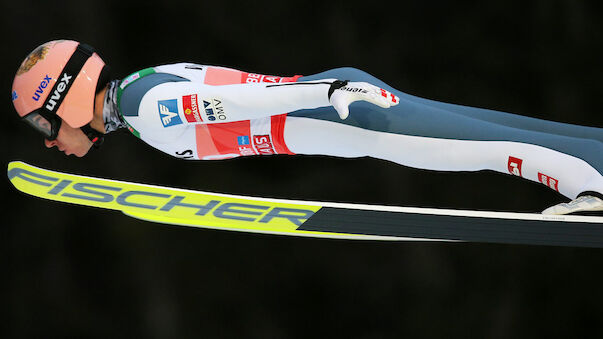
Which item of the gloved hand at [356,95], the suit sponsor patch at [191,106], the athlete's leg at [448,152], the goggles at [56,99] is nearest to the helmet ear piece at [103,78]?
the goggles at [56,99]

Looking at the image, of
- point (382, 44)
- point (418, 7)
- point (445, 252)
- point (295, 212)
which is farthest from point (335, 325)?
point (418, 7)

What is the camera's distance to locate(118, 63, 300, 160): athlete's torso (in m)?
2.20

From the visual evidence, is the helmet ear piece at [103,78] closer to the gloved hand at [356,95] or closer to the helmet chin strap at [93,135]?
the helmet chin strap at [93,135]

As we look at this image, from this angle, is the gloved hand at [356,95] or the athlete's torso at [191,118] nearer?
the gloved hand at [356,95]

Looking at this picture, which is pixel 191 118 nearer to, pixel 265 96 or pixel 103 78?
pixel 265 96

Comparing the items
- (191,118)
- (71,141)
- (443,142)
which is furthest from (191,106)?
(443,142)

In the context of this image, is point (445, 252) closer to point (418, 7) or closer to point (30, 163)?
point (418, 7)

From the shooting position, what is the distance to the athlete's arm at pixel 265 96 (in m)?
2.04

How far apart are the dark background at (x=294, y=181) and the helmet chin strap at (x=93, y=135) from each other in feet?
1.21

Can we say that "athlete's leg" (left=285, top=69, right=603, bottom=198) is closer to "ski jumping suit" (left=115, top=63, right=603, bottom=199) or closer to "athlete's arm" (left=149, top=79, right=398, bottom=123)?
"ski jumping suit" (left=115, top=63, right=603, bottom=199)

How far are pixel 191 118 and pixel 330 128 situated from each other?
17.8 inches

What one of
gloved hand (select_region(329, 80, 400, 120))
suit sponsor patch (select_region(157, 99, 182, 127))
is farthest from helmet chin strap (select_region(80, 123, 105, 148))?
gloved hand (select_region(329, 80, 400, 120))

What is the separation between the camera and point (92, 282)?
2.80 m

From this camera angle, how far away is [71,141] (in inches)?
93.7
